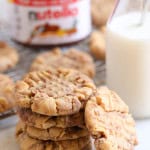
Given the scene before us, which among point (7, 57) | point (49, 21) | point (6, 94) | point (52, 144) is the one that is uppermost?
point (49, 21)

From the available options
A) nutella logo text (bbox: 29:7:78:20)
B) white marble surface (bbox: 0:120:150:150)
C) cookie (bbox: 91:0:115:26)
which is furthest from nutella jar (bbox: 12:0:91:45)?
white marble surface (bbox: 0:120:150:150)

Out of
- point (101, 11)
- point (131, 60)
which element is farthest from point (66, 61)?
point (101, 11)

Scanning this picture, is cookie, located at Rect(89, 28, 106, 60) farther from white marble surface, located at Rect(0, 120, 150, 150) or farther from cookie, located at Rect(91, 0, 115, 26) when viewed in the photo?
white marble surface, located at Rect(0, 120, 150, 150)

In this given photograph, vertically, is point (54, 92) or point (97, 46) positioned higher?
point (97, 46)

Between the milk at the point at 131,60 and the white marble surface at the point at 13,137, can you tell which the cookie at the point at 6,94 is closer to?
the white marble surface at the point at 13,137

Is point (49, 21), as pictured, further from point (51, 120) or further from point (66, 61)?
point (51, 120)

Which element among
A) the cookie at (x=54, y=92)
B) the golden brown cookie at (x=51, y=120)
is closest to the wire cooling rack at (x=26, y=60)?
the cookie at (x=54, y=92)

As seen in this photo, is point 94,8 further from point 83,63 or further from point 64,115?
point 64,115
